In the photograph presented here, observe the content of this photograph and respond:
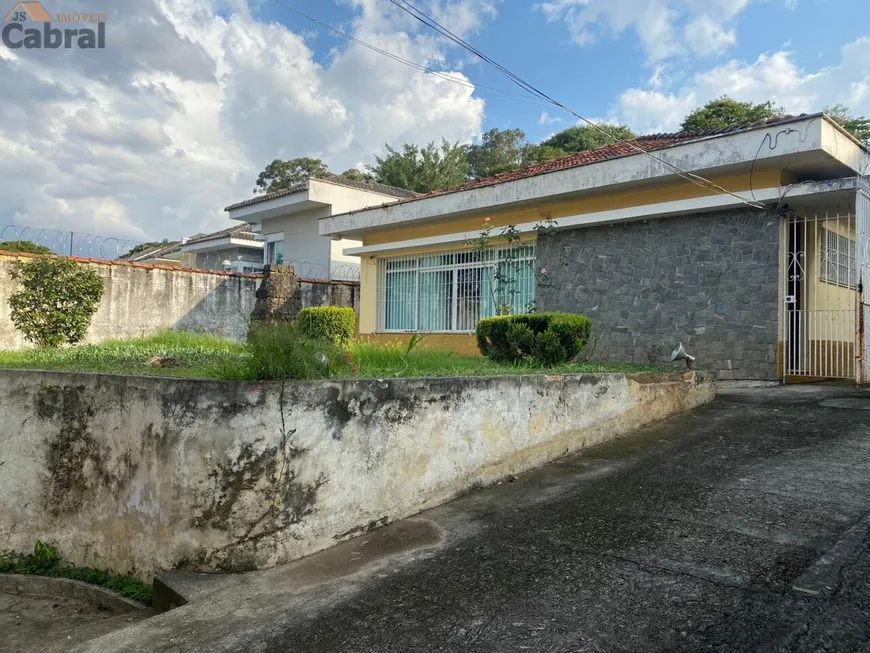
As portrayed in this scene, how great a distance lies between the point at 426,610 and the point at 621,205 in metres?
8.32

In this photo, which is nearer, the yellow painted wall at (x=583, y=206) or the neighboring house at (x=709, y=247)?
the neighboring house at (x=709, y=247)

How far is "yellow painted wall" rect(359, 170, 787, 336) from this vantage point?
28.9 feet

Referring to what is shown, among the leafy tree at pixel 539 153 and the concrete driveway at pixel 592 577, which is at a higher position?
the leafy tree at pixel 539 153

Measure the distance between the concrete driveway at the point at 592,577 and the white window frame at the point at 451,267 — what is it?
22.7 ft

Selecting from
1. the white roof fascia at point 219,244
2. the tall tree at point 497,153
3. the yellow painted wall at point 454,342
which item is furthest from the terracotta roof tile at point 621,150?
the tall tree at point 497,153

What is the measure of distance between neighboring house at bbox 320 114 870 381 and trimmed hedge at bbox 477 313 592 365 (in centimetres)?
267

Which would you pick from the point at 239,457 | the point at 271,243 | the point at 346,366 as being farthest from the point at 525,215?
the point at 271,243

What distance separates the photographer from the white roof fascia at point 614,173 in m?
7.89

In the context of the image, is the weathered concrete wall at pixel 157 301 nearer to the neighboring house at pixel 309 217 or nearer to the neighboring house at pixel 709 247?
the neighboring house at pixel 309 217

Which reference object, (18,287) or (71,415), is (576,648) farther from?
(18,287)

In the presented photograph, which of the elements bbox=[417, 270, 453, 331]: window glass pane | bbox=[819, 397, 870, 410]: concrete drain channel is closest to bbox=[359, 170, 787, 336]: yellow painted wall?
bbox=[417, 270, 453, 331]: window glass pane

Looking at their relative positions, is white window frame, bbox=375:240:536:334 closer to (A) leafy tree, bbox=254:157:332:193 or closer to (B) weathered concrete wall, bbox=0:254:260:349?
(B) weathered concrete wall, bbox=0:254:260:349

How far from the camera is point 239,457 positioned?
368 cm

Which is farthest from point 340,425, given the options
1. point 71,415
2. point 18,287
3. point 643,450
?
point 18,287
